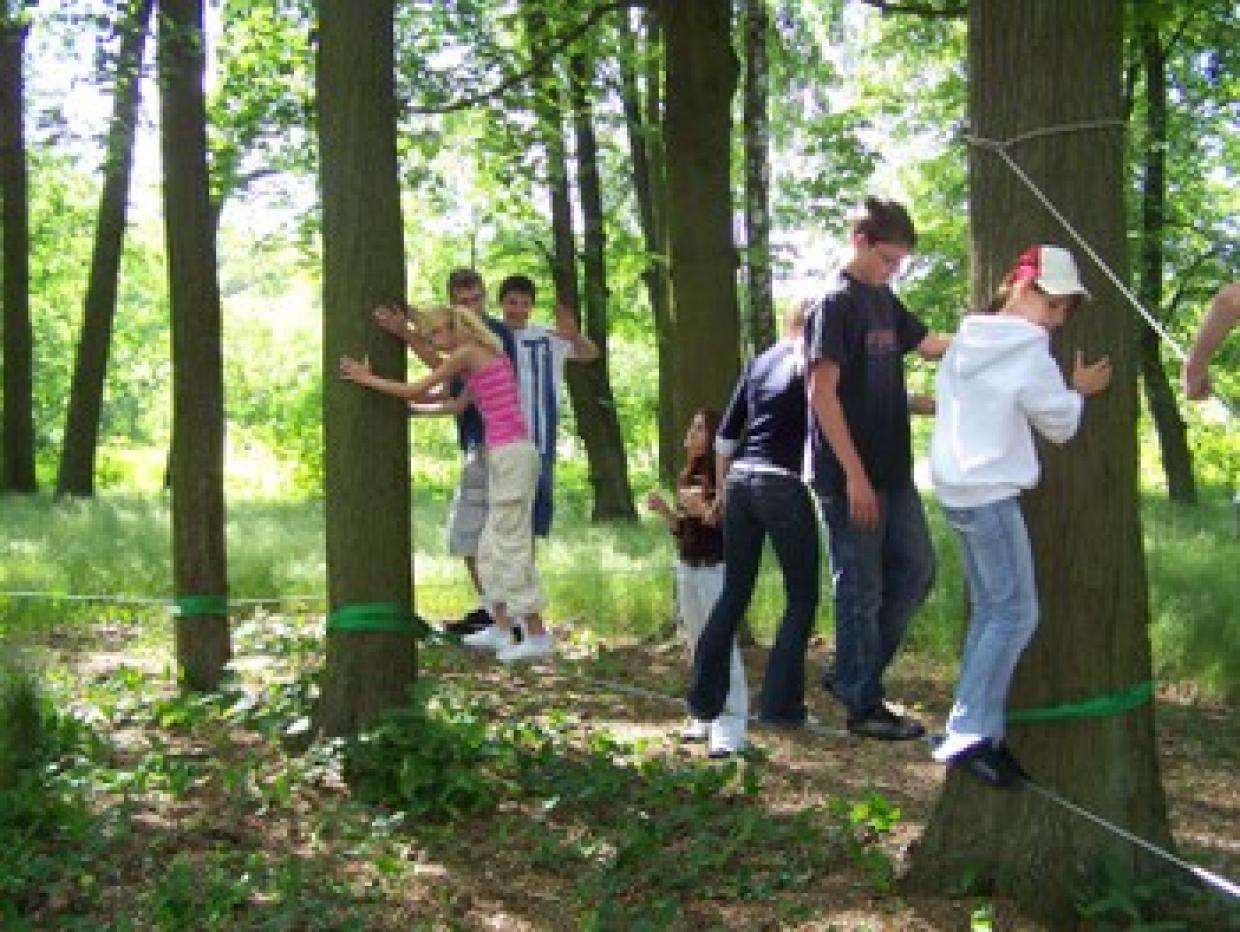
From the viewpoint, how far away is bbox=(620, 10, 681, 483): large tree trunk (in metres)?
17.5

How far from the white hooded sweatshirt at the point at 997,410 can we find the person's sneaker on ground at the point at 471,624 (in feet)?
13.0

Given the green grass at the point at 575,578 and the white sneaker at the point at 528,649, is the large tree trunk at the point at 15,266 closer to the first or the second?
the green grass at the point at 575,578

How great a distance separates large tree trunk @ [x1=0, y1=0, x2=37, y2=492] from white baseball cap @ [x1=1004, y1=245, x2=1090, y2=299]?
1710 centimetres

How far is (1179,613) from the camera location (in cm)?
936

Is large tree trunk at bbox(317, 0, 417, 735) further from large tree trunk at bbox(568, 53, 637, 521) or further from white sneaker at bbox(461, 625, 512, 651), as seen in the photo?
large tree trunk at bbox(568, 53, 637, 521)

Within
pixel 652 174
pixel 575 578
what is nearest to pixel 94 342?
pixel 652 174

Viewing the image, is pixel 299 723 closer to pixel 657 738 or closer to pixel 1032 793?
pixel 657 738

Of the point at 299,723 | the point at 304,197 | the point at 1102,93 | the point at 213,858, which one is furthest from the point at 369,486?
the point at 304,197

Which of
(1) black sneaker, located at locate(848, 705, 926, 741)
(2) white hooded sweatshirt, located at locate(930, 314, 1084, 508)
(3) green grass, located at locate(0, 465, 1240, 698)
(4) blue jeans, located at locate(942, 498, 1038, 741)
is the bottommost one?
(3) green grass, located at locate(0, 465, 1240, 698)

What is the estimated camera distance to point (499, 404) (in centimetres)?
710

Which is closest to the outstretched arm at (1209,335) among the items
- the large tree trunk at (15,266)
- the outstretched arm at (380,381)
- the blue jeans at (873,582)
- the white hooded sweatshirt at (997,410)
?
the white hooded sweatshirt at (997,410)

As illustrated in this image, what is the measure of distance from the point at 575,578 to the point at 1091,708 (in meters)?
7.11

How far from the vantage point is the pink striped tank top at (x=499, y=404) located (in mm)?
7031

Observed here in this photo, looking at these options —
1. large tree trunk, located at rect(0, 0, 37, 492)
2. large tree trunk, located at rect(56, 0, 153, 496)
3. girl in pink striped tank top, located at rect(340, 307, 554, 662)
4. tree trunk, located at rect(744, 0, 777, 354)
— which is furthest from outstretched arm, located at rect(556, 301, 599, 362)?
large tree trunk, located at rect(0, 0, 37, 492)
